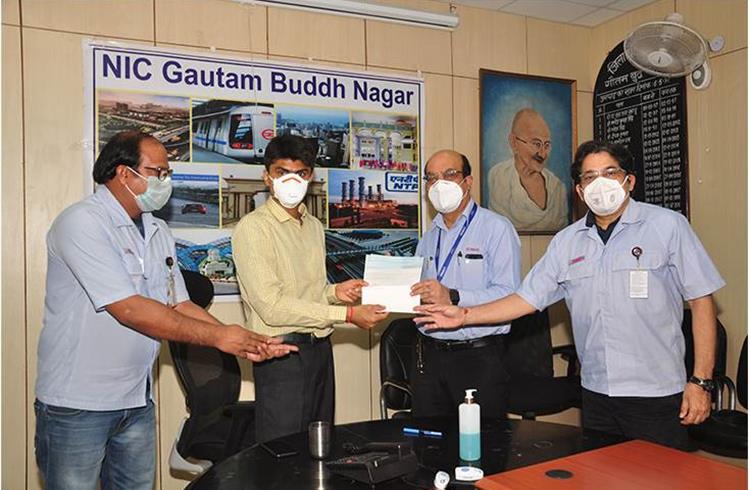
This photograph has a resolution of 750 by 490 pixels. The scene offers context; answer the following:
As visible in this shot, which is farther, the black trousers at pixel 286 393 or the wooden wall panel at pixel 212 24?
the wooden wall panel at pixel 212 24

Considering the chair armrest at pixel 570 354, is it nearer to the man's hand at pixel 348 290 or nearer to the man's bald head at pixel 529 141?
the man's bald head at pixel 529 141

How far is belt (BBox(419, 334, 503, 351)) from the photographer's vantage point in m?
3.13

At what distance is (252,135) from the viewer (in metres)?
3.94

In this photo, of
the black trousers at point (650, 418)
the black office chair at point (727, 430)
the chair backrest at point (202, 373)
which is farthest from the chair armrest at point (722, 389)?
the chair backrest at point (202, 373)

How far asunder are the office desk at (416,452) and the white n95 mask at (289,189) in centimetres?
105

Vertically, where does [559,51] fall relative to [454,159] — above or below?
above

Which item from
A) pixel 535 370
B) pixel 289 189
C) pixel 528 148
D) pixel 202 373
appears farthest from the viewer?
pixel 528 148

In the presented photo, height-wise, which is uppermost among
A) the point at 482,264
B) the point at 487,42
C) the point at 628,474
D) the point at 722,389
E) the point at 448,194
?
the point at 487,42

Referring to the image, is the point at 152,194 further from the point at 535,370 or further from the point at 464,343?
the point at 535,370

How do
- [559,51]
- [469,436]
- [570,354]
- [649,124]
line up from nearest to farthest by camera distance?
[469,436] → [570,354] → [649,124] → [559,51]

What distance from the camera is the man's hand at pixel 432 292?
9.83ft

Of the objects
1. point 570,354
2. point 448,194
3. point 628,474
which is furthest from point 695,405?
point 570,354

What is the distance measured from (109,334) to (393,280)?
1.20 m

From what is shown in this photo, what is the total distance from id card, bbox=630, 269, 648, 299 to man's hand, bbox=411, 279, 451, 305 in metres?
0.86
